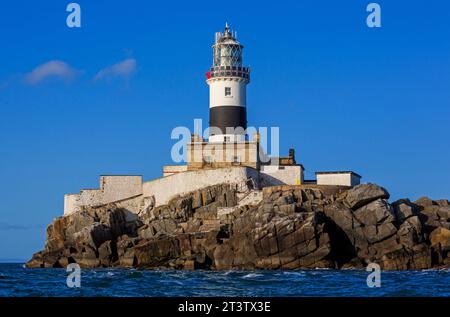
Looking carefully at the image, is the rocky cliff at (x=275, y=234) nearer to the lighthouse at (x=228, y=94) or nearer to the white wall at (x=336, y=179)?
the white wall at (x=336, y=179)

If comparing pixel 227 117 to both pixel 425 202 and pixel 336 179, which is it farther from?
pixel 425 202

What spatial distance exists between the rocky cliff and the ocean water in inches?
Result: 96.3

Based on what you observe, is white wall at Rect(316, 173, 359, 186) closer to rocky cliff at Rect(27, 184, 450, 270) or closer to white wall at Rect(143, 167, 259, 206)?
rocky cliff at Rect(27, 184, 450, 270)

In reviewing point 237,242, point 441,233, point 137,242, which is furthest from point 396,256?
point 137,242

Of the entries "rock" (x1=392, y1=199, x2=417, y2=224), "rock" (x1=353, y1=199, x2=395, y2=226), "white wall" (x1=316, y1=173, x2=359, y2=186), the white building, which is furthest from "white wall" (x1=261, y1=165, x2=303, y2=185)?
"rock" (x1=353, y1=199, x2=395, y2=226)

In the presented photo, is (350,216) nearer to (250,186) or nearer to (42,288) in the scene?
(250,186)

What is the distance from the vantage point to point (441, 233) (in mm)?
39719

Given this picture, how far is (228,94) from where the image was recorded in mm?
53719

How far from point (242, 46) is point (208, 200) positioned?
13.3 meters

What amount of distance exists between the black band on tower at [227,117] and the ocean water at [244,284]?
18.8 meters

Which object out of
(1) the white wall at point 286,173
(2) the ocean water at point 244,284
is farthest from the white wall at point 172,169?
(2) the ocean water at point 244,284

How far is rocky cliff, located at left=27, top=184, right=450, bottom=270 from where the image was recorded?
38281 mm

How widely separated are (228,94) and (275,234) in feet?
58.3

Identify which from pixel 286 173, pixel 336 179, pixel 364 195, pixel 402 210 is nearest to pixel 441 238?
pixel 402 210
